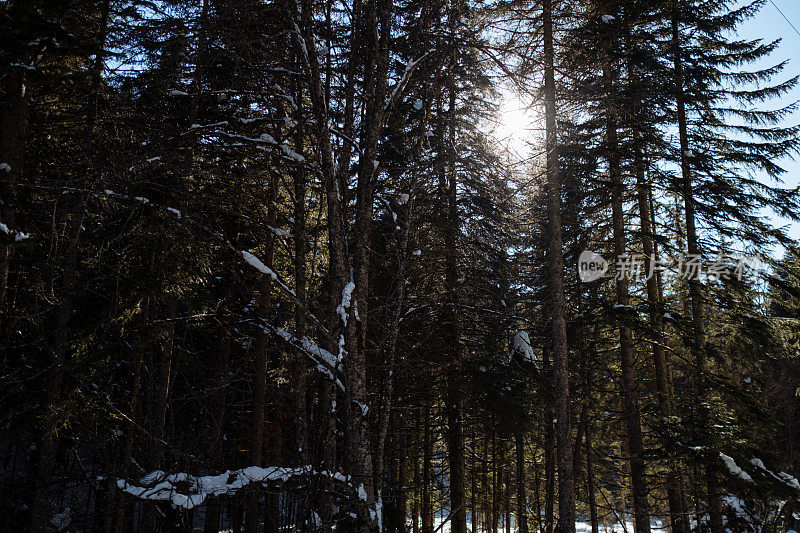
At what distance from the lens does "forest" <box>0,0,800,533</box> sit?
18.9 feet

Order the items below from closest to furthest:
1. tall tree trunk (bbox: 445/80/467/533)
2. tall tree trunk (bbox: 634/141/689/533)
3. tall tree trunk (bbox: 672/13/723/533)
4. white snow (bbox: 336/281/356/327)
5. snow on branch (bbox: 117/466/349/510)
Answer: snow on branch (bbox: 117/466/349/510), white snow (bbox: 336/281/356/327), tall tree trunk (bbox: 672/13/723/533), tall tree trunk (bbox: 634/141/689/533), tall tree trunk (bbox: 445/80/467/533)

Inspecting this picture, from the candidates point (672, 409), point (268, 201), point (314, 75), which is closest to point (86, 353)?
point (268, 201)

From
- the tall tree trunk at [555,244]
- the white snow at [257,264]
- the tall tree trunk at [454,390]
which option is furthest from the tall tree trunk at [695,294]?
the white snow at [257,264]

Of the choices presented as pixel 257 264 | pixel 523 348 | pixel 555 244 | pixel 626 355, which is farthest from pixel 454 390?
pixel 257 264

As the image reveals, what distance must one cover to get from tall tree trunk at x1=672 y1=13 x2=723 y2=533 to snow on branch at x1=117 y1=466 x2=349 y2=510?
8141 millimetres

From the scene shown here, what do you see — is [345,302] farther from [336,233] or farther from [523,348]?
[523,348]

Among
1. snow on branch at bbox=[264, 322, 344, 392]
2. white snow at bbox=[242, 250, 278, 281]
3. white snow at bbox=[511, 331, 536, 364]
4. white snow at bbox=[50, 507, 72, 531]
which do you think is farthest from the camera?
white snow at bbox=[511, 331, 536, 364]

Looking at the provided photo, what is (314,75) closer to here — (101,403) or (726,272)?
(101,403)

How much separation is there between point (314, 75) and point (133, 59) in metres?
2.86

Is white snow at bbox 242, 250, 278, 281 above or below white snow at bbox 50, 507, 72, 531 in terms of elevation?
above

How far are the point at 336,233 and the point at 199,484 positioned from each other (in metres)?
3.15

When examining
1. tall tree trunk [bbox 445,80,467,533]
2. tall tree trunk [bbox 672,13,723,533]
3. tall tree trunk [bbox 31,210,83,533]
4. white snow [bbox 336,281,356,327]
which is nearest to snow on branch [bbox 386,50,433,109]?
white snow [bbox 336,281,356,327]

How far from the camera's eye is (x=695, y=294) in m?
10.5

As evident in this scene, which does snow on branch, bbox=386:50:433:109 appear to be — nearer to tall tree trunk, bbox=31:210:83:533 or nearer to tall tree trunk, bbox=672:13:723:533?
tall tree trunk, bbox=31:210:83:533
